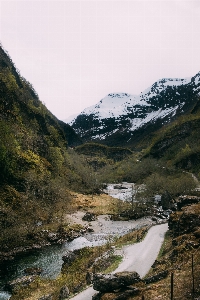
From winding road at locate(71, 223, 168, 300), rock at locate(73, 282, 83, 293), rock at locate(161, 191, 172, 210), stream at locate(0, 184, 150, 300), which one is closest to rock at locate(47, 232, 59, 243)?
stream at locate(0, 184, 150, 300)

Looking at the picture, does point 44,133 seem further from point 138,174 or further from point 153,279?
point 153,279

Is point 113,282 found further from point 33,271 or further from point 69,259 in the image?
point 69,259

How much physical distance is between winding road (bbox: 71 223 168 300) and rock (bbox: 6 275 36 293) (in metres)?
13.3

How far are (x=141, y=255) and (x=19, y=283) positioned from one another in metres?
16.7

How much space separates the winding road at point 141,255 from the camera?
28208mm

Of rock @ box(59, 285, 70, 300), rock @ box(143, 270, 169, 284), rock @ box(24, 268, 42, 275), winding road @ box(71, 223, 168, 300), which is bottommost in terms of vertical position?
rock @ box(24, 268, 42, 275)

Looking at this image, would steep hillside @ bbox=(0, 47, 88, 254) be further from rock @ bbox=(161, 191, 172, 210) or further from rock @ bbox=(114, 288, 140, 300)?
rock @ bbox=(114, 288, 140, 300)

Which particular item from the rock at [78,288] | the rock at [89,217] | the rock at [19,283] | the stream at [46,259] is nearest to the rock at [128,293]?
the rock at [78,288]

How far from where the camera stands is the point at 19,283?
126ft

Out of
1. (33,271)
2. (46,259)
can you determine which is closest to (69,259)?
(33,271)

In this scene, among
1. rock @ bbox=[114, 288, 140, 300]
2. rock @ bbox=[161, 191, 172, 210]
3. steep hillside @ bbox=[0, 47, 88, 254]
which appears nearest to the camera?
rock @ bbox=[114, 288, 140, 300]

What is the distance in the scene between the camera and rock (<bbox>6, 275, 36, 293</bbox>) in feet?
124

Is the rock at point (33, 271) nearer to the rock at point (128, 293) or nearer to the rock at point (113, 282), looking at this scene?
the rock at point (113, 282)

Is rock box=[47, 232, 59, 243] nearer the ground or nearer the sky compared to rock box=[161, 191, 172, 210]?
nearer the sky
